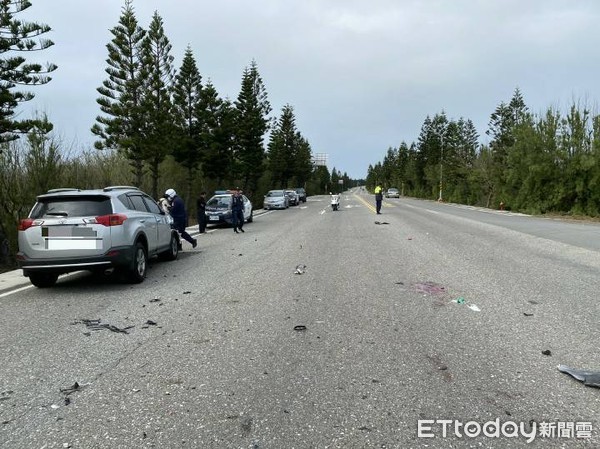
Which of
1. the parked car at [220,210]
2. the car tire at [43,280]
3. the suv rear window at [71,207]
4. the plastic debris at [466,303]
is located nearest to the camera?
the plastic debris at [466,303]

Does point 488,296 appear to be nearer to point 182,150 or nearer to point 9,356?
point 9,356

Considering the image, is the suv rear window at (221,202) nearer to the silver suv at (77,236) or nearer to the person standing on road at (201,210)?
the person standing on road at (201,210)

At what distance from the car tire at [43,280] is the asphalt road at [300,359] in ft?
0.66

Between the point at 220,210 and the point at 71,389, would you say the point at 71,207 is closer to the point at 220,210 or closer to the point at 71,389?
the point at 71,389

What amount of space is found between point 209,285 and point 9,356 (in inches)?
148

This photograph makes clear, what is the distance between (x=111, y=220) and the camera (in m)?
7.90

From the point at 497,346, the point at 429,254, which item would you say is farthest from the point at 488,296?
the point at 429,254

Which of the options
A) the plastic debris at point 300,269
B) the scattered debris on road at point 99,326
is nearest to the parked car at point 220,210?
the plastic debris at point 300,269

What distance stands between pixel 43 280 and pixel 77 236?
145 centimetres

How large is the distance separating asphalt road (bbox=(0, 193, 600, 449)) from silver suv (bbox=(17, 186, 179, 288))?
1.55ft

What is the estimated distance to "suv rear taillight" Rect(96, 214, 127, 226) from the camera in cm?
780

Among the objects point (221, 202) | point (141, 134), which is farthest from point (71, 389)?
point (141, 134)

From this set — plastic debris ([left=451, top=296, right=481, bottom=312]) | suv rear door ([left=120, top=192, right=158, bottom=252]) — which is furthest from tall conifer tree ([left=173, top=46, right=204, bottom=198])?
plastic debris ([left=451, top=296, right=481, bottom=312])

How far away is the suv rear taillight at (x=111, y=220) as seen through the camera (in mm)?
7801
